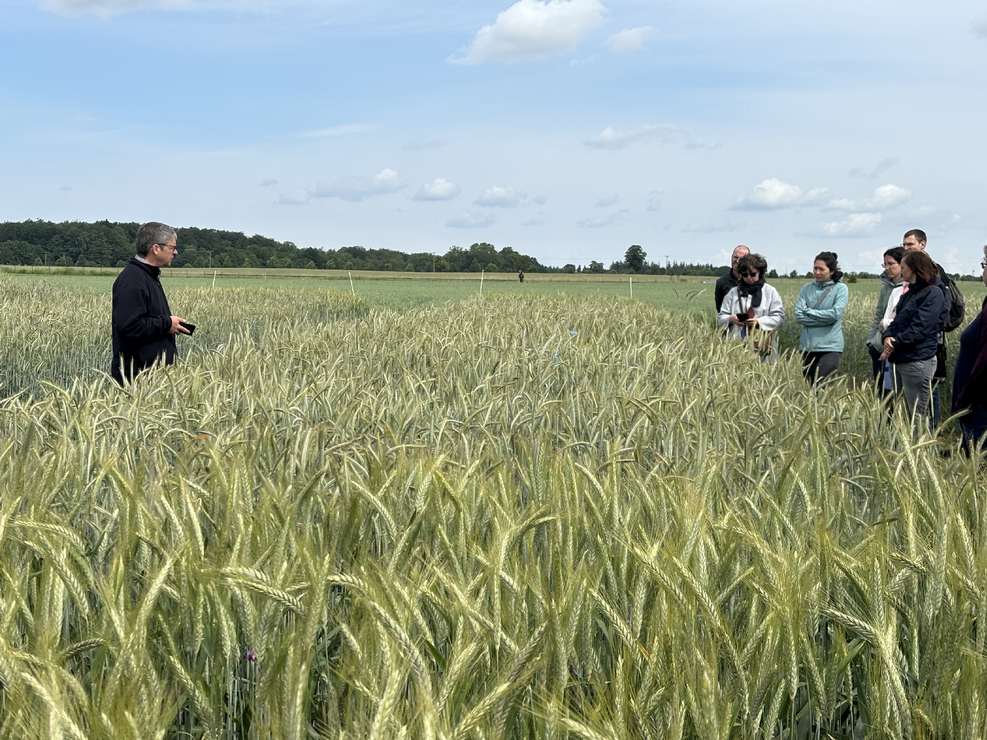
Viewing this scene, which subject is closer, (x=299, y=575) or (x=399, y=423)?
(x=299, y=575)

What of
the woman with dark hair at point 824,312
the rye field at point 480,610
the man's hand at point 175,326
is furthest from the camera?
the woman with dark hair at point 824,312

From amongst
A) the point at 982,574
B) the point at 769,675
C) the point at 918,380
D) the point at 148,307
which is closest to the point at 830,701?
the point at 769,675

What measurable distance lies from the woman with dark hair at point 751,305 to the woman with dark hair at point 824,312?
248 millimetres

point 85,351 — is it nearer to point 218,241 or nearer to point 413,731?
point 413,731

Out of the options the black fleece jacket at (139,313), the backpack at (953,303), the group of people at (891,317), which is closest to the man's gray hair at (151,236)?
the black fleece jacket at (139,313)

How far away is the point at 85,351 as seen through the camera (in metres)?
9.43

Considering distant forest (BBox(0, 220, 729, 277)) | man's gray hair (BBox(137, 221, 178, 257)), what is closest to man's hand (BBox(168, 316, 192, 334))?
man's gray hair (BBox(137, 221, 178, 257))

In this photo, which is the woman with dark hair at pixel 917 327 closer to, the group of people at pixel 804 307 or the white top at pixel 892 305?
the white top at pixel 892 305

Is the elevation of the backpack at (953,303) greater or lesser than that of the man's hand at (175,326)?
greater

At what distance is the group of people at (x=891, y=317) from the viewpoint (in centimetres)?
665

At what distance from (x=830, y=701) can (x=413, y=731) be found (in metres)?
0.69

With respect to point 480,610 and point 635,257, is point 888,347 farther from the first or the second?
point 635,257

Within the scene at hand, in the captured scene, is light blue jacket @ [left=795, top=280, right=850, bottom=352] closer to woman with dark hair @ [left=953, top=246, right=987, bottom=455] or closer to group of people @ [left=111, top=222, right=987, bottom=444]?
group of people @ [left=111, top=222, right=987, bottom=444]

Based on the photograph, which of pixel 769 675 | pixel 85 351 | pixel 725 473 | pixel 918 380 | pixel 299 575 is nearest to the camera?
pixel 769 675
